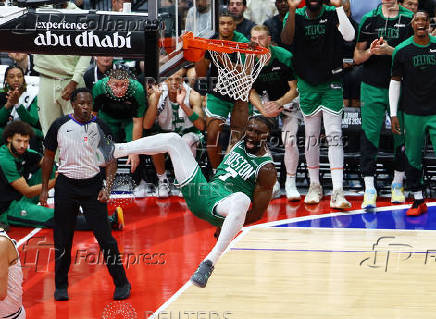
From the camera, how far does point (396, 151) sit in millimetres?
10281

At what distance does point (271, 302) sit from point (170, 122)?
4119 millimetres

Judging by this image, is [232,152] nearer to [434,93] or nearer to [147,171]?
[434,93]

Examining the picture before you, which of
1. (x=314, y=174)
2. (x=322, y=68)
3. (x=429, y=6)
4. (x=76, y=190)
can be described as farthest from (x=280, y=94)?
(x=76, y=190)

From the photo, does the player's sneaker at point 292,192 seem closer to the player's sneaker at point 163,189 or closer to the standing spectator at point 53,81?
the player's sneaker at point 163,189

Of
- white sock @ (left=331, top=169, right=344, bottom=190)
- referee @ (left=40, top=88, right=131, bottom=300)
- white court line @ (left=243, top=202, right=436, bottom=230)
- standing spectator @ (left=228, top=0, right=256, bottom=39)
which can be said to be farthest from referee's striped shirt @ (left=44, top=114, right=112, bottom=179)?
standing spectator @ (left=228, top=0, right=256, bottom=39)

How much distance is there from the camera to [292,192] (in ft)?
34.8

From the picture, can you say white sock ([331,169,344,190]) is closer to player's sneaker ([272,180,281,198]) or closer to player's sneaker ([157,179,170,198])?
player's sneaker ([272,180,281,198])

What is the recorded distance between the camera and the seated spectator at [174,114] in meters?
10.3

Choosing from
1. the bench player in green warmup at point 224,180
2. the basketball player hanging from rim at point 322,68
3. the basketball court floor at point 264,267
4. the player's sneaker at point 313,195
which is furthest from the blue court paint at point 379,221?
the bench player in green warmup at point 224,180

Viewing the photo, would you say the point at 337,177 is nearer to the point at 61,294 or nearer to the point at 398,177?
the point at 398,177

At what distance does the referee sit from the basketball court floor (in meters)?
0.28

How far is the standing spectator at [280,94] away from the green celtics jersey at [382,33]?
94cm

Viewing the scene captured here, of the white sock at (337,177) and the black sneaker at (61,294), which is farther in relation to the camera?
the white sock at (337,177)

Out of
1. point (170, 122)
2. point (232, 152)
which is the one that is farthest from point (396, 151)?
point (232, 152)
